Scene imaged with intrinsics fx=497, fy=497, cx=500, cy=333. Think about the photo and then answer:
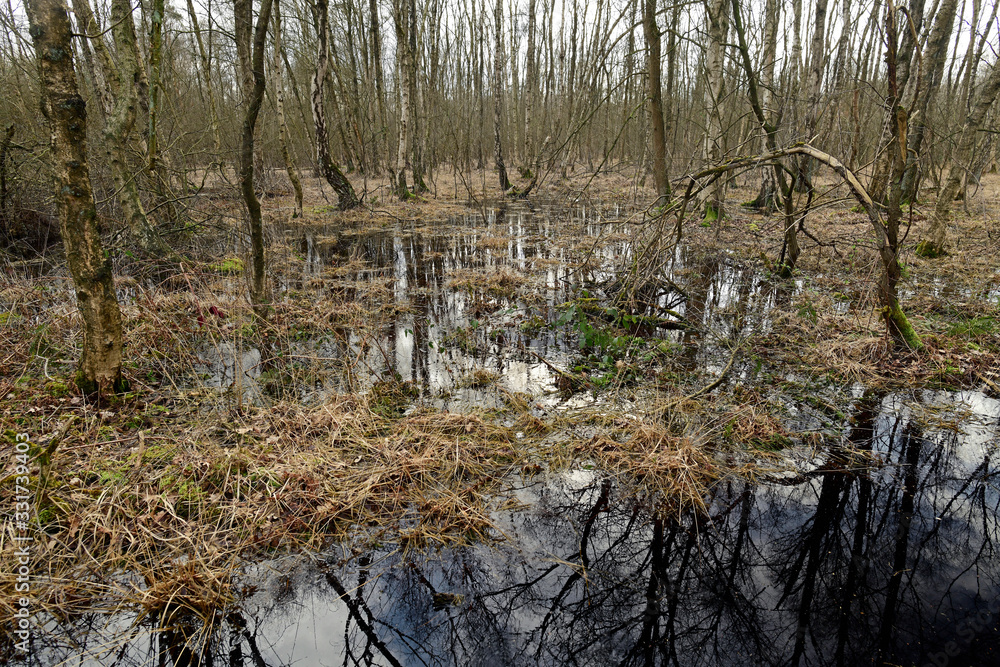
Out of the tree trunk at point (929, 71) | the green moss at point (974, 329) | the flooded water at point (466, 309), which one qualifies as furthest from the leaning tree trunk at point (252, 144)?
the tree trunk at point (929, 71)

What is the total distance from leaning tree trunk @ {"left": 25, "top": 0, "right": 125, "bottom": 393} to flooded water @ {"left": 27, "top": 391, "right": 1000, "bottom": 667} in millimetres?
2277

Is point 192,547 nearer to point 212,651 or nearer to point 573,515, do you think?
point 212,651

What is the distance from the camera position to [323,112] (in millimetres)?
14117

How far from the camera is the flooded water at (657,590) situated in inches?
94.3

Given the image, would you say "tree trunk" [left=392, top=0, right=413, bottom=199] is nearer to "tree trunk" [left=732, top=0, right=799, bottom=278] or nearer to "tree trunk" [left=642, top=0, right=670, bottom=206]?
"tree trunk" [left=642, top=0, right=670, bottom=206]

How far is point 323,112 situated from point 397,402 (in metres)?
12.4

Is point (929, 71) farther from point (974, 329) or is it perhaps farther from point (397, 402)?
point (397, 402)

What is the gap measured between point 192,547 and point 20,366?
3.22 metres

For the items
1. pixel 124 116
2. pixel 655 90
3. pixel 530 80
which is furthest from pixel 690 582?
pixel 530 80

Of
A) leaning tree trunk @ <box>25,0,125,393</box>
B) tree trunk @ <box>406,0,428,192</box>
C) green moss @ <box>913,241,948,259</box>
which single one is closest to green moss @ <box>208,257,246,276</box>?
leaning tree trunk @ <box>25,0,125,393</box>

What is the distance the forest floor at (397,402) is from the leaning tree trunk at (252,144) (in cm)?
41

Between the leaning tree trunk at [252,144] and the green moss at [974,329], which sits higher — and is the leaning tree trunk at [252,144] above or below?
above

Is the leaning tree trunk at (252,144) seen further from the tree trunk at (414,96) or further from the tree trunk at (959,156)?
the tree trunk at (414,96)

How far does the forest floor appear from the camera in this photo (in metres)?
2.98
